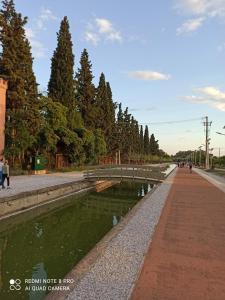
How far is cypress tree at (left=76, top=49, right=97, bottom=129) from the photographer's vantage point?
55.4m

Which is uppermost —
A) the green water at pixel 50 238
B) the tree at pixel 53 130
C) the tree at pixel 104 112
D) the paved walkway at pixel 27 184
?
the tree at pixel 104 112

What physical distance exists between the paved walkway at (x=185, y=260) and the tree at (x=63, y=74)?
1286 inches

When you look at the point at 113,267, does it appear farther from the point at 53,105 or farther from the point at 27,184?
the point at 53,105

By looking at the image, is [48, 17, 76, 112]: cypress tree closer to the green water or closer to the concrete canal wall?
the concrete canal wall

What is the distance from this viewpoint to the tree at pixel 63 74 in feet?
146

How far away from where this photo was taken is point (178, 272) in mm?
7035

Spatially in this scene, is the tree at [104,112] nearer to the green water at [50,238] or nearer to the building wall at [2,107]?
the building wall at [2,107]

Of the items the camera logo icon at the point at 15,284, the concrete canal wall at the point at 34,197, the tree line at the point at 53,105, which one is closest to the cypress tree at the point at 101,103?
the tree line at the point at 53,105

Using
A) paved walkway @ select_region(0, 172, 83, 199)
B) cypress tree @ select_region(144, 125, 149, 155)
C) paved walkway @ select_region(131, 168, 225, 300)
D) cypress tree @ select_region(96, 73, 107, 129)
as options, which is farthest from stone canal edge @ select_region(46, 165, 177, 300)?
cypress tree @ select_region(144, 125, 149, 155)

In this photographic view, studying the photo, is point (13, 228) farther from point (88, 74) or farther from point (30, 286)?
point (88, 74)

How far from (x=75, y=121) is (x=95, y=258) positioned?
1584 inches

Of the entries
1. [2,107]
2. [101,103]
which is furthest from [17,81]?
[101,103]

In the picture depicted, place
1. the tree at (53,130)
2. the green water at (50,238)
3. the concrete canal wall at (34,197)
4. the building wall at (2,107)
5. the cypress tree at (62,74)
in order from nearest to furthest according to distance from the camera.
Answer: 1. the green water at (50,238)
2. the concrete canal wall at (34,197)
3. the building wall at (2,107)
4. the tree at (53,130)
5. the cypress tree at (62,74)

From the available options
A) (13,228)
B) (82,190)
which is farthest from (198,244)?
(82,190)
